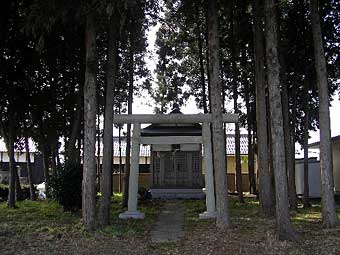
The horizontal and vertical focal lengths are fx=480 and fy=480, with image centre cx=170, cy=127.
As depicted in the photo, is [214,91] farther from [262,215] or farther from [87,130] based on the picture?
[262,215]

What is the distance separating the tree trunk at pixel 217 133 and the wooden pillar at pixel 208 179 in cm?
293

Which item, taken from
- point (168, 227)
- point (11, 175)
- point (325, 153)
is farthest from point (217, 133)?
point (11, 175)

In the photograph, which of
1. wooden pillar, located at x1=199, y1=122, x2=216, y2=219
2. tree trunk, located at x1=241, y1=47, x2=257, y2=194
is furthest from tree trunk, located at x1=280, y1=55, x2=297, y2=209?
tree trunk, located at x1=241, y1=47, x2=257, y2=194

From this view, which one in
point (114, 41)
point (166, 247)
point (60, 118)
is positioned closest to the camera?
point (166, 247)

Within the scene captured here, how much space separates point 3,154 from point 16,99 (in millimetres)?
27937

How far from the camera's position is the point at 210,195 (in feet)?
51.7

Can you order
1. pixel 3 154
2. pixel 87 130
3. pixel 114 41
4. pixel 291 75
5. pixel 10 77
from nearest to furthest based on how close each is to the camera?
pixel 87 130
pixel 114 41
pixel 10 77
pixel 291 75
pixel 3 154

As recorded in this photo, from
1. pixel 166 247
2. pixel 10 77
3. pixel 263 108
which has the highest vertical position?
pixel 10 77

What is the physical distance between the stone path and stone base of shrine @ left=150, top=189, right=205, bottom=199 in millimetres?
8334

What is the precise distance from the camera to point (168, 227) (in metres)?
13.7

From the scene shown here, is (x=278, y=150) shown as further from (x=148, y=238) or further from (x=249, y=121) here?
(x=249, y=121)

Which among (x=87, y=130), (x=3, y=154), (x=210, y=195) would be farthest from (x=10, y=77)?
(x=3, y=154)

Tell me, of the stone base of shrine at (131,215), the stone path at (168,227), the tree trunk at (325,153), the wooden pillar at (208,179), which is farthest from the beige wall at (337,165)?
the tree trunk at (325,153)

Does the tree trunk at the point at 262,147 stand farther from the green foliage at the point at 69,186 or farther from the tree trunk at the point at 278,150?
the green foliage at the point at 69,186
